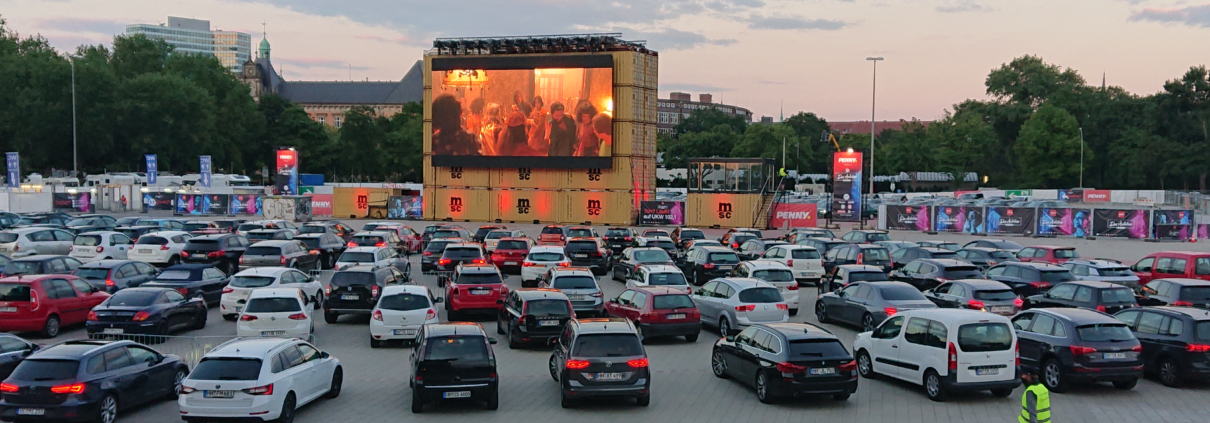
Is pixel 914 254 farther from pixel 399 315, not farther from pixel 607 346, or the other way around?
pixel 607 346

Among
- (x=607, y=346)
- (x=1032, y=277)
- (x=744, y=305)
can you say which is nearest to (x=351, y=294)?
(x=744, y=305)

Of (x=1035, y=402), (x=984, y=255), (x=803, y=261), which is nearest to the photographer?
(x=1035, y=402)

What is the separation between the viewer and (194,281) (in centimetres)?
2361

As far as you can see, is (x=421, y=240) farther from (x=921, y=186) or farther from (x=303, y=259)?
(x=921, y=186)

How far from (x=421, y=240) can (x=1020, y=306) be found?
89.1 ft

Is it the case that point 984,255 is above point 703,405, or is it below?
above

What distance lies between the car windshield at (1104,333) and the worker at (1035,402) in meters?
4.90

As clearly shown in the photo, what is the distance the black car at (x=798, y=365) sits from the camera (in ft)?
45.8

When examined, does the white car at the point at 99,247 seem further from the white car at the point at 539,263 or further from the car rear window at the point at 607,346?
the car rear window at the point at 607,346

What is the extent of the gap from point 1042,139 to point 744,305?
98149mm

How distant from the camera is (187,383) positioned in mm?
12383

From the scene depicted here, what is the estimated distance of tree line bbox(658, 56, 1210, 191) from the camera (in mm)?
95562

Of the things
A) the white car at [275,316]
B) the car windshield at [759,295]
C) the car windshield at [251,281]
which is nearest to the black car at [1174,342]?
the car windshield at [759,295]

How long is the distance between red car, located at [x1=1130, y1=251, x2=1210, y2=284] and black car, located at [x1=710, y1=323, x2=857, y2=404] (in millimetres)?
14567
